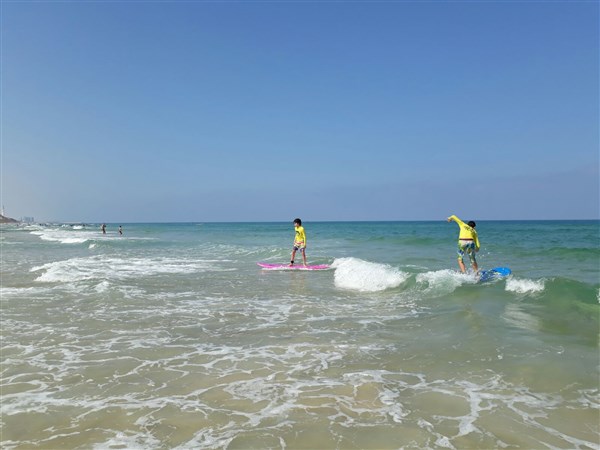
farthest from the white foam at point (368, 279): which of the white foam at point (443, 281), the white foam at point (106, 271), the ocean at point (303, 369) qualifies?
the white foam at point (106, 271)

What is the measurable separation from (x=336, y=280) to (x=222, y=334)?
8.07 m

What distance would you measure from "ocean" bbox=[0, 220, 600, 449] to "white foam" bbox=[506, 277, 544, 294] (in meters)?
0.06

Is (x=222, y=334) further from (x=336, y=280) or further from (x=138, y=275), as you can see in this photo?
(x=138, y=275)

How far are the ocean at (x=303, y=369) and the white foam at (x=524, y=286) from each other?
0.06 meters

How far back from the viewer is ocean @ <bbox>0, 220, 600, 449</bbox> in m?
4.27

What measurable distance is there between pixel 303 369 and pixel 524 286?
29.7 ft

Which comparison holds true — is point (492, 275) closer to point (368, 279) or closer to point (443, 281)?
point (443, 281)

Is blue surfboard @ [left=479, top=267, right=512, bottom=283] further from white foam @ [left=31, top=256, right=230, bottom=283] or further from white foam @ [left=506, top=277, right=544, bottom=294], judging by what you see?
white foam @ [left=31, top=256, right=230, bottom=283]

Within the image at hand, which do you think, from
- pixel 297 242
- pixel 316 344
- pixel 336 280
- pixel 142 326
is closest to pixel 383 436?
pixel 316 344

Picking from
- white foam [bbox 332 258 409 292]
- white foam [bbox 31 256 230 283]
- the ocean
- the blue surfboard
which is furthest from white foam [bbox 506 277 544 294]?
white foam [bbox 31 256 230 283]

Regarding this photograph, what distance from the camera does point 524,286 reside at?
1243cm

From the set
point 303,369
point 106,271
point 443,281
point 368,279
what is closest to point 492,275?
point 443,281

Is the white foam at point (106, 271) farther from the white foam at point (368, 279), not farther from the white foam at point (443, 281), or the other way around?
the white foam at point (443, 281)

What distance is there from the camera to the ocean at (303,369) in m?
A: 4.27
